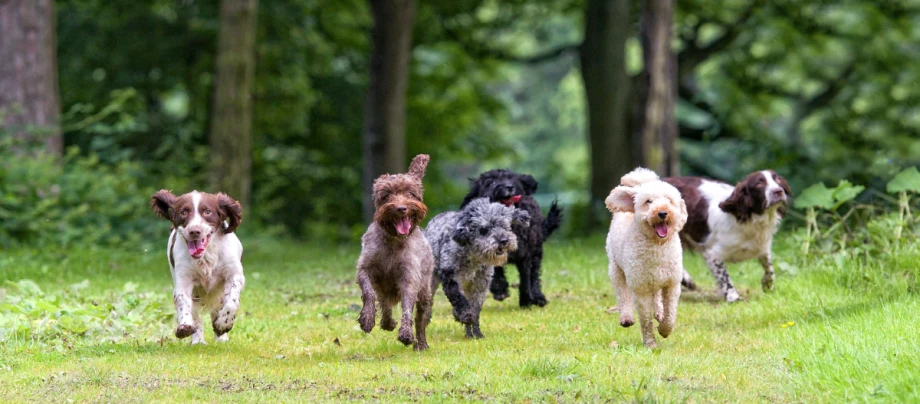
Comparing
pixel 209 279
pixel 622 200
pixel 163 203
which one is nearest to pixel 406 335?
pixel 209 279

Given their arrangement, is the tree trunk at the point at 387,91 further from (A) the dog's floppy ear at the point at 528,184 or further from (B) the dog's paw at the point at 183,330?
(B) the dog's paw at the point at 183,330

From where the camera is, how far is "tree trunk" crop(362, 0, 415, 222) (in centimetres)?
2314

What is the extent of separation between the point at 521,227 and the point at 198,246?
3877 mm

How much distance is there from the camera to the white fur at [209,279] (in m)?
9.42

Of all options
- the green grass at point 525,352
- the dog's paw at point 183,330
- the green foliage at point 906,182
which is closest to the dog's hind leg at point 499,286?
the green grass at point 525,352

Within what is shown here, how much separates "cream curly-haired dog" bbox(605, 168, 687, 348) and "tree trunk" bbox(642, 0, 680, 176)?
11374mm

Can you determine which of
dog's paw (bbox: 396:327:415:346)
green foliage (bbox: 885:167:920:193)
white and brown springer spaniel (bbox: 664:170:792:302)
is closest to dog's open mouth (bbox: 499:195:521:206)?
white and brown springer spaniel (bbox: 664:170:792:302)

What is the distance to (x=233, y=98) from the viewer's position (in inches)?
871

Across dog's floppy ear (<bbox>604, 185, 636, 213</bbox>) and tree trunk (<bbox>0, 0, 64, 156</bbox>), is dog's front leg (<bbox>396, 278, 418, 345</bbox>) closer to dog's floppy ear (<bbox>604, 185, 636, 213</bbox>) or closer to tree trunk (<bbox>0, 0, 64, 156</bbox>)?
dog's floppy ear (<bbox>604, 185, 636, 213</bbox>)

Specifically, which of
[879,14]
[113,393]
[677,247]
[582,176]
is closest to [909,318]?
[677,247]

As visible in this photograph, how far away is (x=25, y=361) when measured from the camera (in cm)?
877

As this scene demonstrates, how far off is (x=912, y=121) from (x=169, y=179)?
1918 centimetres

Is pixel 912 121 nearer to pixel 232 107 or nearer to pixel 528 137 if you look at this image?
pixel 232 107

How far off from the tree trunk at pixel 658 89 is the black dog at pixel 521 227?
336 inches
